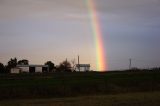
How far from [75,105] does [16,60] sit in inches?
5622

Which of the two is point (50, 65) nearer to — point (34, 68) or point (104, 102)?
point (34, 68)

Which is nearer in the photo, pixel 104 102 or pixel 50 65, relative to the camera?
pixel 104 102

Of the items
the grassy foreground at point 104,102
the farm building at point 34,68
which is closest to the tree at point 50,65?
the farm building at point 34,68

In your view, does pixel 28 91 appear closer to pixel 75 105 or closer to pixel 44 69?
pixel 75 105

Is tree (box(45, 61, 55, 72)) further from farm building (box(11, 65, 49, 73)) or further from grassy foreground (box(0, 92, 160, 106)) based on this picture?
grassy foreground (box(0, 92, 160, 106))

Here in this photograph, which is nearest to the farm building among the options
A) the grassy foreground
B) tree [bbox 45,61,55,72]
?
tree [bbox 45,61,55,72]

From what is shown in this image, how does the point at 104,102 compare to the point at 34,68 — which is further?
the point at 34,68

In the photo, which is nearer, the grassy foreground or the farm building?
the grassy foreground

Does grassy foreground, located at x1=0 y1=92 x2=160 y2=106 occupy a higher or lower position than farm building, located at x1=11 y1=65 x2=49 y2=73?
lower

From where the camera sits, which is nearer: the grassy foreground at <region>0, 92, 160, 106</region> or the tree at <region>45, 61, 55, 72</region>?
the grassy foreground at <region>0, 92, 160, 106</region>

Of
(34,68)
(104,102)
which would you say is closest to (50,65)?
(34,68)

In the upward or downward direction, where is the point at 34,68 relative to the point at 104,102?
upward

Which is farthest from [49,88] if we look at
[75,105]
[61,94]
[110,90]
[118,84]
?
[75,105]

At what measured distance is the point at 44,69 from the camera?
463ft
